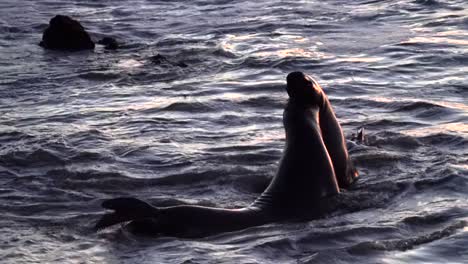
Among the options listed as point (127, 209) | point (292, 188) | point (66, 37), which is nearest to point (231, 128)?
point (292, 188)

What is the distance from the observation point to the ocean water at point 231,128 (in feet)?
19.5

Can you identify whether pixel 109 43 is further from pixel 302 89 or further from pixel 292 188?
pixel 292 188

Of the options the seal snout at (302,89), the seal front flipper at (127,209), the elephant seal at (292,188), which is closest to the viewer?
the seal front flipper at (127,209)

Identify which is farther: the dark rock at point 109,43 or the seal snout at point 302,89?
the dark rock at point 109,43

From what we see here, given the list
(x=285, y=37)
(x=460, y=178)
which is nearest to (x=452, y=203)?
(x=460, y=178)

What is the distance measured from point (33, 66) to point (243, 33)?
11.4 feet

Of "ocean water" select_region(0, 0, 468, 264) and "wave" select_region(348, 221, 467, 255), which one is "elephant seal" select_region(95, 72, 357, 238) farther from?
"wave" select_region(348, 221, 467, 255)

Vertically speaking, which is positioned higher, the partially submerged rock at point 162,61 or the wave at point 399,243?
the wave at point 399,243

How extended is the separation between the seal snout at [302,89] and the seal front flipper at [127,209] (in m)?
1.33

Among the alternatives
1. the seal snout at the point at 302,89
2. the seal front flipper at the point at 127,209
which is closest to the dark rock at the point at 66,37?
the seal snout at the point at 302,89

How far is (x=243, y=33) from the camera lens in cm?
1462

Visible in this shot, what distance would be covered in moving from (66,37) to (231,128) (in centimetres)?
513

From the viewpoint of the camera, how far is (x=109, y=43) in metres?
13.7

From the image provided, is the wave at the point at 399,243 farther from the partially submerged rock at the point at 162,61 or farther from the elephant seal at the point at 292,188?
the partially submerged rock at the point at 162,61
